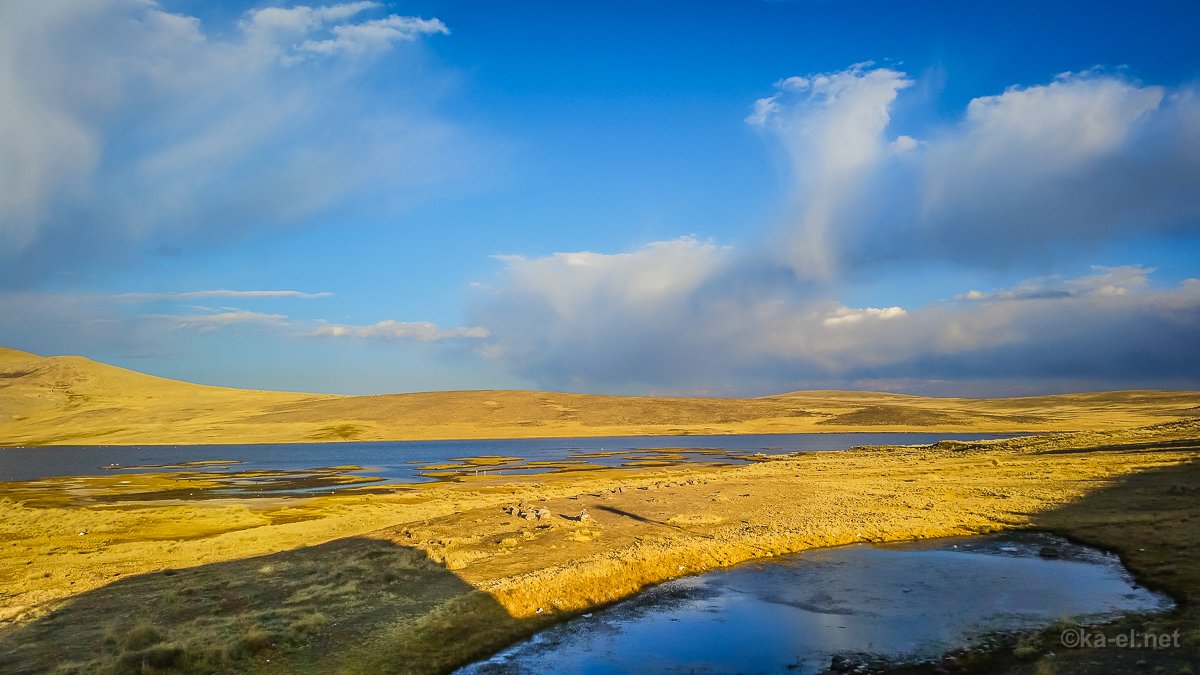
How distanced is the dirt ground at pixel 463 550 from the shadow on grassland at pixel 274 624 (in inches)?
2.7

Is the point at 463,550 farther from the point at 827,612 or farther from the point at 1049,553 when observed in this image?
the point at 1049,553

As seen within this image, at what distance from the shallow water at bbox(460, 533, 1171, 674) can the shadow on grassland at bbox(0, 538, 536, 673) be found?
2185mm

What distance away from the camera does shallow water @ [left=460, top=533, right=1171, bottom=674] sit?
687 inches

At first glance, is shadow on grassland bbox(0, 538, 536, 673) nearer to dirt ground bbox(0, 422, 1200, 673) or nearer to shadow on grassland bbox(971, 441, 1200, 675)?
dirt ground bbox(0, 422, 1200, 673)

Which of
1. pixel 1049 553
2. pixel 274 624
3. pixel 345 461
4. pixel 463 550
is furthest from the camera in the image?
pixel 345 461

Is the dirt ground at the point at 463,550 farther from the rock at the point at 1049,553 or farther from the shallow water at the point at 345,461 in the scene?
the shallow water at the point at 345,461

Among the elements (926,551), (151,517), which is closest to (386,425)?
(151,517)

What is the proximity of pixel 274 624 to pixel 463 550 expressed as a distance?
10664 mm

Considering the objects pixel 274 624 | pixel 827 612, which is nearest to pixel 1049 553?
pixel 827 612

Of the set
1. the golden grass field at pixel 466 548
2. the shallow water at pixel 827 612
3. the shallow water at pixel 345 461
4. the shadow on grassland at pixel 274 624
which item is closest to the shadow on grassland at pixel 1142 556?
the golden grass field at pixel 466 548

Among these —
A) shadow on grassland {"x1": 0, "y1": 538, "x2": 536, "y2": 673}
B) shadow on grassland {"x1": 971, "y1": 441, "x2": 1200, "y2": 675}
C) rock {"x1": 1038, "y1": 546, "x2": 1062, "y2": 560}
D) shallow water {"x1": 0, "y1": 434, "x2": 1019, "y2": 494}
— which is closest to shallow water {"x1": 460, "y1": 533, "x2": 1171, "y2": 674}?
rock {"x1": 1038, "y1": 546, "x2": 1062, "y2": 560}

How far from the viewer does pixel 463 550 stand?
29.3 metres

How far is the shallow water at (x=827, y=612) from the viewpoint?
17.4m

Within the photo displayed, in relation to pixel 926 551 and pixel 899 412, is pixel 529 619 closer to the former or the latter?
pixel 926 551
